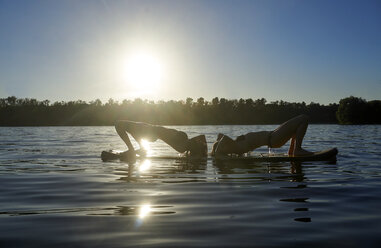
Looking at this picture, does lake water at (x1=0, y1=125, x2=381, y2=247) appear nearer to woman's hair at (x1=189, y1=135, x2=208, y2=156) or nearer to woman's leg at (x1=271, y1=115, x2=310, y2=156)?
woman's leg at (x1=271, y1=115, x2=310, y2=156)

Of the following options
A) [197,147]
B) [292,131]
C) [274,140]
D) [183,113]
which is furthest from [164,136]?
[183,113]

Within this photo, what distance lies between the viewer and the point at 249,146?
447 inches

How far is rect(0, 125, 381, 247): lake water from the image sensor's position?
356 cm

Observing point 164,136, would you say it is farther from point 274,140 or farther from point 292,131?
point 292,131

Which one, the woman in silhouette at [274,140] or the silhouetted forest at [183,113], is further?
the silhouetted forest at [183,113]

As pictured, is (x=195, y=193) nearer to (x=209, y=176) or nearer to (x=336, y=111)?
(x=209, y=176)

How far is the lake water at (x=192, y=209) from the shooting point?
3.56 m

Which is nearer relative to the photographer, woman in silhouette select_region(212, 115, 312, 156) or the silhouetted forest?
woman in silhouette select_region(212, 115, 312, 156)

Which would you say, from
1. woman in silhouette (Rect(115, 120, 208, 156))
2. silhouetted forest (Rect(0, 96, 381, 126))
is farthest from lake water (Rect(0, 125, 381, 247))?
silhouetted forest (Rect(0, 96, 381, 126))

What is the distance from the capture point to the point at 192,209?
4.82 metres

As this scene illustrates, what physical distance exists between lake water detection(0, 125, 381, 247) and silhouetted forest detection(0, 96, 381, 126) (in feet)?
341

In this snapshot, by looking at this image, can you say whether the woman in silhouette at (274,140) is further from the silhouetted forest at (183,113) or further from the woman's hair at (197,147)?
the silhouetted forest at (183,113)

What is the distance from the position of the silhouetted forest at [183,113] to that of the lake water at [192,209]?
341 ft

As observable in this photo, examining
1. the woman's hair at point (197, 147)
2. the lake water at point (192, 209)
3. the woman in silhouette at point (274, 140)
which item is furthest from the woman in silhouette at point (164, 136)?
the lake water at point (192, 209)
